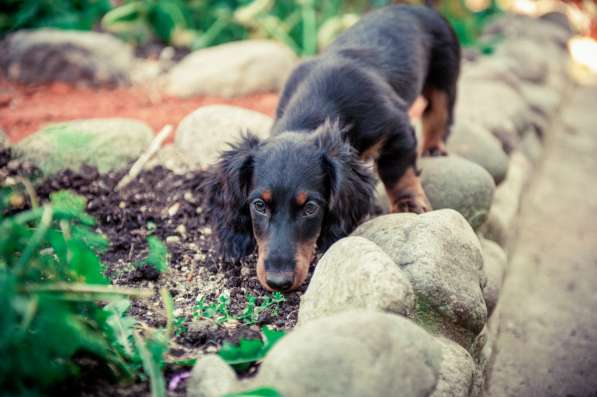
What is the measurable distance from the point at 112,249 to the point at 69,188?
0.71m

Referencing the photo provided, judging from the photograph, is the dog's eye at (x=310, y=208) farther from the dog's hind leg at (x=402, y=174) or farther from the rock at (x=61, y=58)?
the rock at (x=61, y=58)

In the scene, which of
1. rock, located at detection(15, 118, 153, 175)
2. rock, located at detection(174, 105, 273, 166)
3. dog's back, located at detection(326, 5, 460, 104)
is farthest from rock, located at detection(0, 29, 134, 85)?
dog's back, located at detection(326, 5, 460, 104)

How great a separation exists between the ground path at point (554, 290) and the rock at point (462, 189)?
1.96 ft

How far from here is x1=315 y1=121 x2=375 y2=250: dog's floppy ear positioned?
103 inches

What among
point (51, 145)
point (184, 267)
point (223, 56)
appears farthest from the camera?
point (223, 56)

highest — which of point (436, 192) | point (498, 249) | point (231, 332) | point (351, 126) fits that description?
point (351, 126)

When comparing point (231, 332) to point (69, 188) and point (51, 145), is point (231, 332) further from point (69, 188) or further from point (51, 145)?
point (51, 145)

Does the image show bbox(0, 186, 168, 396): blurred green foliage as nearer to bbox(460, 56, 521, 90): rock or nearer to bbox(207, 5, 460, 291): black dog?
bbox(207, 5, 460, 291): black dog

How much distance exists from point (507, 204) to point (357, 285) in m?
2.40

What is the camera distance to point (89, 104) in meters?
5.36

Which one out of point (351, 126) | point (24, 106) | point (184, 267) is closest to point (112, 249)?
point (184, 267)

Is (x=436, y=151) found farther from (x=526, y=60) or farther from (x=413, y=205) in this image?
(x=526, y=60)

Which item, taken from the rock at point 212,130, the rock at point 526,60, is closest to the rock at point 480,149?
the rock at point 212,130

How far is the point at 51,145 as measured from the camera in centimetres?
367
